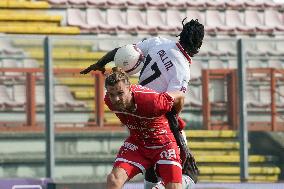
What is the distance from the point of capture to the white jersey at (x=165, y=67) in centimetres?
697

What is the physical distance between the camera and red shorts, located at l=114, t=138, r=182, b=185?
688 cm

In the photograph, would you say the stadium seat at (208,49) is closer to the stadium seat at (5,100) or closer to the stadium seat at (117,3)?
the stadium seat at (5,100)

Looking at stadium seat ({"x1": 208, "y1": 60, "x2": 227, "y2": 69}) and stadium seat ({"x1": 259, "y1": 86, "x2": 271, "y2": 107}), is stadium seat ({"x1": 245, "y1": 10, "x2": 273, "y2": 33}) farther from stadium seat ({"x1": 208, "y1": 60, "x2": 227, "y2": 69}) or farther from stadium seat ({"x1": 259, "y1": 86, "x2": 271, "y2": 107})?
stadium seat ({"x1": 208, "y1": 60, "x2": 227, "y2": 69})

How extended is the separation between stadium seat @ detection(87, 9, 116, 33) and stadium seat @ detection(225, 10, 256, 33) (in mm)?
2072

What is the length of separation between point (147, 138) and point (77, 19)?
8112 millimetres

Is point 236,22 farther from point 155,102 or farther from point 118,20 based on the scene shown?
point 155,102

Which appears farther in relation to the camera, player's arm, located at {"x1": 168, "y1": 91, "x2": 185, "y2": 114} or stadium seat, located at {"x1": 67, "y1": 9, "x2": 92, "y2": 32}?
stadium seat, located at {"x1": 67, "y1": 9, "x2": 92, "y2": 32}

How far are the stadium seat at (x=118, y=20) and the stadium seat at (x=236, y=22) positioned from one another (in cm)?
174

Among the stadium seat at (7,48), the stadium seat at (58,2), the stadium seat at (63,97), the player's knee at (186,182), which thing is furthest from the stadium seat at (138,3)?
the player's knee at (186,182)

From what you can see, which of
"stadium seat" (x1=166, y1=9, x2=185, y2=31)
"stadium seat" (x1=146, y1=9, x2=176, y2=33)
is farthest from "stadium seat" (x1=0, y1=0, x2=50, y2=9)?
"stadium seat" (x1=166, y1=9, x2=185, y2=31)

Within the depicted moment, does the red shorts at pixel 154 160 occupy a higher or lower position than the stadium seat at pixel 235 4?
lower

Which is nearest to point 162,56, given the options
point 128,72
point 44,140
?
point 128,72

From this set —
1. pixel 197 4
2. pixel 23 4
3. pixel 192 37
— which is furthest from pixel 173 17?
pixel 192 37

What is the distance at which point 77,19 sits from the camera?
14.8 meters
